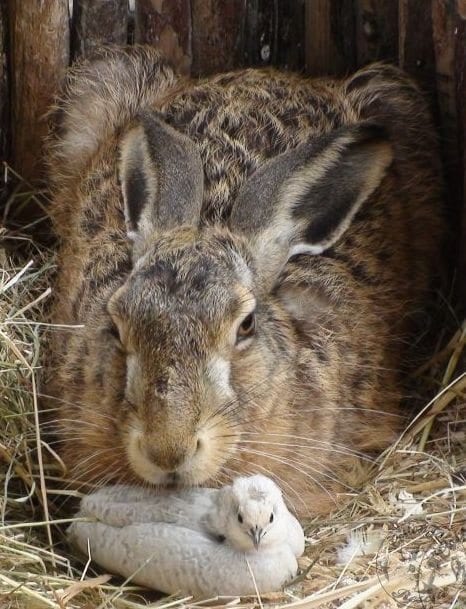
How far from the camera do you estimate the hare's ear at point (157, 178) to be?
5.21 metres

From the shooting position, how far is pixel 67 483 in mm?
5340

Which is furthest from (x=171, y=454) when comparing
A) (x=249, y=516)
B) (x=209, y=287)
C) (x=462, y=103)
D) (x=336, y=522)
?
(x=462, y=103)

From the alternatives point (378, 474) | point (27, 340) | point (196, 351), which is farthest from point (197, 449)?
point (27, 340)

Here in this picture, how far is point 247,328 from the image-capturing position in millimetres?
4984

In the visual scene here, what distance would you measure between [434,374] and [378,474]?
2.24 ft

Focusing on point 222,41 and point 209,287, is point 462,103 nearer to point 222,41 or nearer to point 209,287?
point 222,41

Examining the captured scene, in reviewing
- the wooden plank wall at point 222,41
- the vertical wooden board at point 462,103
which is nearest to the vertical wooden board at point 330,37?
the wooden plank wall at point 222,41

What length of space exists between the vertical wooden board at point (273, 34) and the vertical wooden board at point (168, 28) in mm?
259

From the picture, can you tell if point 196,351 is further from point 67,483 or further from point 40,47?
point 40,47

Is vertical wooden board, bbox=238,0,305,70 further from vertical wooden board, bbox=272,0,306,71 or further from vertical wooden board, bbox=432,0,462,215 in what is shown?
vertical wooden board, bbox=432,0,462,215

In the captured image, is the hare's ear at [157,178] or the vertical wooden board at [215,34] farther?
the vertical wooden board at [215,34]

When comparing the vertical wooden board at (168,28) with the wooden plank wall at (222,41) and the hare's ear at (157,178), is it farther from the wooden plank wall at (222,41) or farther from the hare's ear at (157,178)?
the hare's ear at (157,178)

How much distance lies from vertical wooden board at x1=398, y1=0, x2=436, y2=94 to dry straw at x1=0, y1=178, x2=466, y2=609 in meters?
1.13

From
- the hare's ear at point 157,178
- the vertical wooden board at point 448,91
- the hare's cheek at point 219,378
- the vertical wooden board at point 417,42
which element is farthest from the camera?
the vertical wooden board at point 417,42
